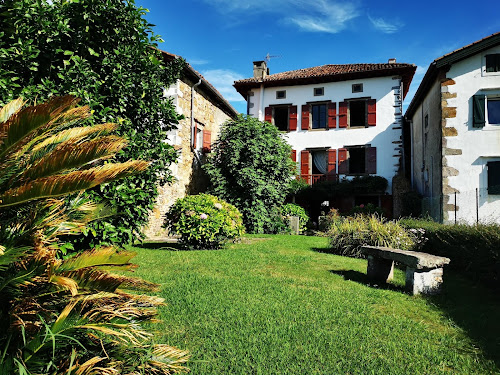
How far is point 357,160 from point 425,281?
14.6m

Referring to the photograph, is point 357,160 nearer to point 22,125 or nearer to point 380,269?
point 380,269

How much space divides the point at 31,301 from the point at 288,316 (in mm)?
2570

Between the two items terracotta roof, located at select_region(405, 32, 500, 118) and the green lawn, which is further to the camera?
terracotta roof, located at select_region(405, 32, 500, 118)

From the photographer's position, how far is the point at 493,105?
12.7 meters

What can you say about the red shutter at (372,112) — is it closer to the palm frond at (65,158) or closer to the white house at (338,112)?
the white house at (338,112)

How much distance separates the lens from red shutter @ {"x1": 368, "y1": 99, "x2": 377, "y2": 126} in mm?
18109

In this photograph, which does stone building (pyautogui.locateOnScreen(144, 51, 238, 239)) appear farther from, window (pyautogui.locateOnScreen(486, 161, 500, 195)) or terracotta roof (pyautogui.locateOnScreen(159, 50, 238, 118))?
window (pyautogui.locateOnScreen(486, 161, 500, 195))

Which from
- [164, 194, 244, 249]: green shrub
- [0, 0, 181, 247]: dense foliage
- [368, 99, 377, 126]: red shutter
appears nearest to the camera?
[0, 0, 181, 247]: dense foliage

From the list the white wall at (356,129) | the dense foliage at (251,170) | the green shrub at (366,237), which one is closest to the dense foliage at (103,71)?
the green shrub at (366,237)

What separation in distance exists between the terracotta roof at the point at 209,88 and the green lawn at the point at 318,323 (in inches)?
337

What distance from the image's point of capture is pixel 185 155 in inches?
529

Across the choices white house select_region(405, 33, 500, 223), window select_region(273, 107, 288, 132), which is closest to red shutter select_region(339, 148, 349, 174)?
window select_region(273, 107, 288, 132)

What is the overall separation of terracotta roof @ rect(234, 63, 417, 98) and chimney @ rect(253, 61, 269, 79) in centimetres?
35

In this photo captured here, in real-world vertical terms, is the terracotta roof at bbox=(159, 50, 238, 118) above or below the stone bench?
above
